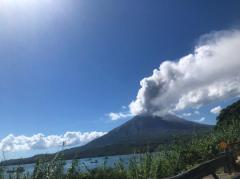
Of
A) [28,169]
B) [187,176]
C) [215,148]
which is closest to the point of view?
[187,176]

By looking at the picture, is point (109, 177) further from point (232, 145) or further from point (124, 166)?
point (232, 145)

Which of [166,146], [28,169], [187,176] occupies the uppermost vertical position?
[166,146]

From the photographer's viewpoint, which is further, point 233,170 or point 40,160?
point 233,170

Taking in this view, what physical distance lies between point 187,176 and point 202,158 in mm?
9838

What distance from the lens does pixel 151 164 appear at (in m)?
11.2

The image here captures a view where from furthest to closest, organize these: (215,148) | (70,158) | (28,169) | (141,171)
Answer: (215,148), (141,171), (70,158), (28,169)

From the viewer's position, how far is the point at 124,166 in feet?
38.9

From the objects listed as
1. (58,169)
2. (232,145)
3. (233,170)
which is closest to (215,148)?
(232,145)

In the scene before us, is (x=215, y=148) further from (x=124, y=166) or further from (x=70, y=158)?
(x=70, y=158)

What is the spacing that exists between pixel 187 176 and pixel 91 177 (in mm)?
5675

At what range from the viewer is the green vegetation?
726 centimetres

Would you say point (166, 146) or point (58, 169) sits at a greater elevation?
point (166, 146)

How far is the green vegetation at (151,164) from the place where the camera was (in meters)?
7.26

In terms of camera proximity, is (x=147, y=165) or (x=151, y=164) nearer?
(x=147, y=165)
